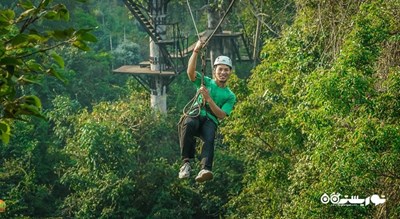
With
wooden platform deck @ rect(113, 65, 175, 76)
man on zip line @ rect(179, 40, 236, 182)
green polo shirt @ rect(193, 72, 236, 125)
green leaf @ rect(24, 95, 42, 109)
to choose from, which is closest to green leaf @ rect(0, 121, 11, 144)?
green leaf @ rect(24, 95, 42, 109)

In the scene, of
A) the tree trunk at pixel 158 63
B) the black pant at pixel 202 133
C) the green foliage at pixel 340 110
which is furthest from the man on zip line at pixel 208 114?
the tree trunk at pixel 158 63

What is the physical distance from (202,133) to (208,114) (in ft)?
0.64

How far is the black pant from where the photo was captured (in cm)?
729

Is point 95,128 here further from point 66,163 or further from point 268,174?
point 268,174

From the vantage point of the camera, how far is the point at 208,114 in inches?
287

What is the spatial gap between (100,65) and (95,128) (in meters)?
12.1

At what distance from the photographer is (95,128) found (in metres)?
16.5

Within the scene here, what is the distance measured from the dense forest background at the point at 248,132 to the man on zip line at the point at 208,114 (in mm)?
1314

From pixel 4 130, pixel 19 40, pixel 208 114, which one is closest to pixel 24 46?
pixel 19 40

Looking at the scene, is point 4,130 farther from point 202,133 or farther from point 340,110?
point 340,110

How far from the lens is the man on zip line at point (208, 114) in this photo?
276 inches

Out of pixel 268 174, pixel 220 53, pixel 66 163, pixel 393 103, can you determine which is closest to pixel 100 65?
pixel 220 53

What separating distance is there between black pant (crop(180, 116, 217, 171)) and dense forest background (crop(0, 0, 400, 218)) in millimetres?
1281

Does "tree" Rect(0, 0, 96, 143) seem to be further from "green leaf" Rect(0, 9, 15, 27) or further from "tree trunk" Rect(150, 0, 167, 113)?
"tree trunk" Rect(150, 0, 167, 113)
